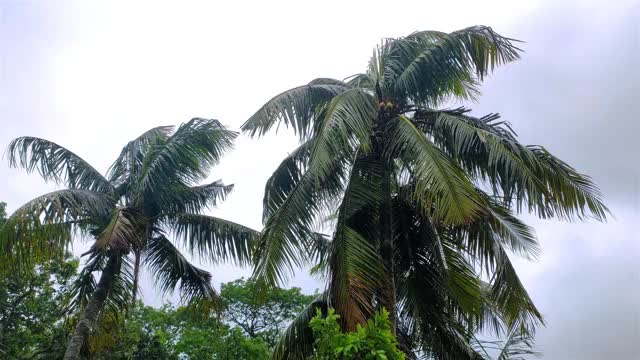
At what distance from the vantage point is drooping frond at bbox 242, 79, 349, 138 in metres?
9.93

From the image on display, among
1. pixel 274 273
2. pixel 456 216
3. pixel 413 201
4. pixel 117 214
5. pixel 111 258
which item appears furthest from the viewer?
pixel 111 258

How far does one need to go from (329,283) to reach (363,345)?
316cm

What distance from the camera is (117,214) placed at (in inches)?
454

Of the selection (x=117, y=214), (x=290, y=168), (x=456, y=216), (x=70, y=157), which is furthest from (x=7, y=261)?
(x=456, y=216)

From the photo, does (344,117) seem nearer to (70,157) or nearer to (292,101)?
(292,101)

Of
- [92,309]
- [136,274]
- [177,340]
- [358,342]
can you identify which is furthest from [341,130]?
[177,340]

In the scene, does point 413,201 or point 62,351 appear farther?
point 62,351

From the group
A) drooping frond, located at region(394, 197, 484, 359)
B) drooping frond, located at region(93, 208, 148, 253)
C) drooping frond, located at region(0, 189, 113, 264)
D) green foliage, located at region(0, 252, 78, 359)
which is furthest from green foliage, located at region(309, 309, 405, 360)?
green foliage, located at region(0, 252, 78, 359)

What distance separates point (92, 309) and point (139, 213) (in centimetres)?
192

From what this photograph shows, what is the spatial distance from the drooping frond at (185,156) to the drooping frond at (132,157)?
423 mm

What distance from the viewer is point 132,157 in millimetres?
13922

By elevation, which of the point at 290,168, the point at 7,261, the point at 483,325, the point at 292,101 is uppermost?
the point at 292,101

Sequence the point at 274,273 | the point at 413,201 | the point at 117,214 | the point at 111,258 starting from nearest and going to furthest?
the point at 274,273 → the point at 413,201 → the point at 117,214 → the point at 111,258

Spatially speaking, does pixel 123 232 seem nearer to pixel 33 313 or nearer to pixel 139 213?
pixel 139 213
